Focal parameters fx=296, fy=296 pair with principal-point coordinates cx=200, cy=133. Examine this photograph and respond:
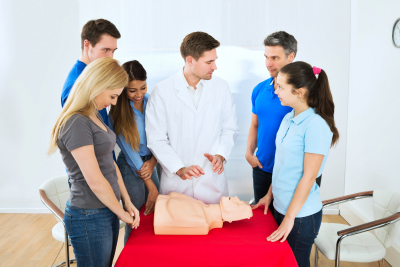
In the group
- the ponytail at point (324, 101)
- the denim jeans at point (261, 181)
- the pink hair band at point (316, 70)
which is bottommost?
the denim jeans at point (261, 181)

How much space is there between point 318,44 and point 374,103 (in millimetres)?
935

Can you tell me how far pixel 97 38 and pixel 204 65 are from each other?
729 mm

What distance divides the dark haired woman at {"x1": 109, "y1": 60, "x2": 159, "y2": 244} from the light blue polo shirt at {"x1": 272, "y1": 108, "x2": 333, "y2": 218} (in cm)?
82

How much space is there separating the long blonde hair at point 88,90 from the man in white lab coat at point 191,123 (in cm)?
63

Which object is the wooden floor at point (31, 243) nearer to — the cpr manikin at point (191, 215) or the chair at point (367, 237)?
the chair at point (367, 237)

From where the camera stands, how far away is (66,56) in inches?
138

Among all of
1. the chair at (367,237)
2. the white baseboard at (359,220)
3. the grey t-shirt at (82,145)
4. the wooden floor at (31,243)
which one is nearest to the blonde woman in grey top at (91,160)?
the grey t-shirt at (82,145)

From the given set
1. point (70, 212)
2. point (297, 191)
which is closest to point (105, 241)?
point (70, 212)

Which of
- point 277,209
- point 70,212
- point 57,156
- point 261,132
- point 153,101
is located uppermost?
point 153,101

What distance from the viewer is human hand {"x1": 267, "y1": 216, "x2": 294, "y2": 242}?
1.43 meters

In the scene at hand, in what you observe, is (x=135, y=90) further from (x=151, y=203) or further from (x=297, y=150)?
(x=297, y=150)

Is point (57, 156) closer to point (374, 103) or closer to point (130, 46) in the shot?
point (130, 46)

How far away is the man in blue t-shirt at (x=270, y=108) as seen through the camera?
7.02 ft

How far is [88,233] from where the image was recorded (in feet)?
4.77
